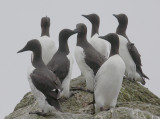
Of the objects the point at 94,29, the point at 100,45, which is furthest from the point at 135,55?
the point at 94,29

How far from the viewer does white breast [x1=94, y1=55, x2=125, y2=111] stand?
1244 cm

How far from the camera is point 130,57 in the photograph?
15797 mm

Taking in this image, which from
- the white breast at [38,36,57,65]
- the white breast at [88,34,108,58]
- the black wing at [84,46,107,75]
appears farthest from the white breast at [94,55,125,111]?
the white breast at [88,34,108,58]

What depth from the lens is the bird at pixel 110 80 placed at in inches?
490

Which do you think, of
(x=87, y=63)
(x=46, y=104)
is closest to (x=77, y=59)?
(x=87, y=63)

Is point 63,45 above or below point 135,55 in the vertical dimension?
above

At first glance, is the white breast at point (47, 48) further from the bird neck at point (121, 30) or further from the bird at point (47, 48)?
the bird neck at point (121, 30)

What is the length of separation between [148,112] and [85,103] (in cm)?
251

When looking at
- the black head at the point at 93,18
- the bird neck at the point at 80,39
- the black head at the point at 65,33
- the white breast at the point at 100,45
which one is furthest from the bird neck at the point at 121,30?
the black head at the point at 65,33

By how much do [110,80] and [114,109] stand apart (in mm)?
1152

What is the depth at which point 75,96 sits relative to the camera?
553 inches

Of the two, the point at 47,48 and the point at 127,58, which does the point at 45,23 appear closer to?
the point at 47,48

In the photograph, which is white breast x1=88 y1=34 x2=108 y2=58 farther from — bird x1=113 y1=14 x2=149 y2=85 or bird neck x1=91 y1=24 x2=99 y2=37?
bird neck x1=91 y1=24 x2=99 y2=37

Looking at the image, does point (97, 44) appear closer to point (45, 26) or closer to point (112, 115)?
point (45, 26)
